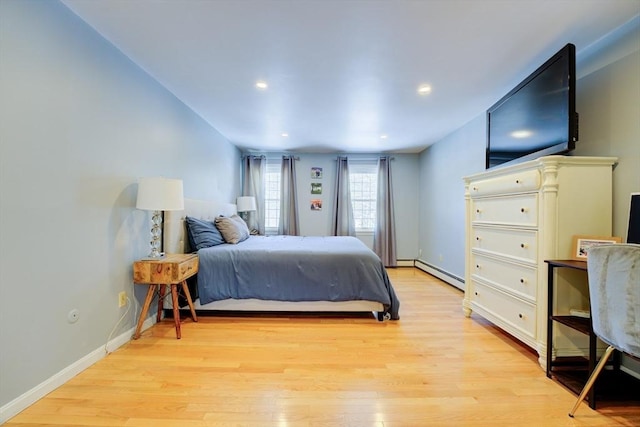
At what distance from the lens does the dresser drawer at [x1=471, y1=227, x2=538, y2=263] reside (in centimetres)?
193

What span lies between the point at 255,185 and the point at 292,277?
310 centimetres

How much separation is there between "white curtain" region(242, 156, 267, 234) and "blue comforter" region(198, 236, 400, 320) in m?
2.63

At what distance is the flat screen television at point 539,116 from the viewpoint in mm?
1800

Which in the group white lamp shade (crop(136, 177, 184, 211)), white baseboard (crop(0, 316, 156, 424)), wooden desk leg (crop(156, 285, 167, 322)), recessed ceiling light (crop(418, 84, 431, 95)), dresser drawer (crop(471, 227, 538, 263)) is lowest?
white baseboard (crop(0, 316, 156, 424))

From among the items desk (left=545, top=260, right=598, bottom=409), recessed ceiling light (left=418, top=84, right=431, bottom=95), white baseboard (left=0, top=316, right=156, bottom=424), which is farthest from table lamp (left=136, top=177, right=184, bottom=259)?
desk (left=545, top=260, right=598, bottom=409)

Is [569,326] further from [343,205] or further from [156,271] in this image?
[343,205]

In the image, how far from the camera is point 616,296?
1283mm

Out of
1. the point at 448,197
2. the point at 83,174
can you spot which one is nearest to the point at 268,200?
the point at 448,197

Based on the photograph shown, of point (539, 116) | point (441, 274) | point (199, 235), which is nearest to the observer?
point (539, 116)

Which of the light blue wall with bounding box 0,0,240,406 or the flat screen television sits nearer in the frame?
the light blue wall with bounding box 0,0,240,406

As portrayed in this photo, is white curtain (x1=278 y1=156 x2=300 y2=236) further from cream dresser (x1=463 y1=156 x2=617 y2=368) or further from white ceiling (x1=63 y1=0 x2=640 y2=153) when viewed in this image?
cream dresser (x1=463 y1=156 x2=617 y2=368)

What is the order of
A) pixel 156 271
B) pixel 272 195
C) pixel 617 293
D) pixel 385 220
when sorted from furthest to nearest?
pixel 272 195, pixel 385 220, pixel 156 271, pixel 617 293

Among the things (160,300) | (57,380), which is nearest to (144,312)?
(160,300)

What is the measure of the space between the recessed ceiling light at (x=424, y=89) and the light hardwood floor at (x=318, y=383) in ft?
7.76
